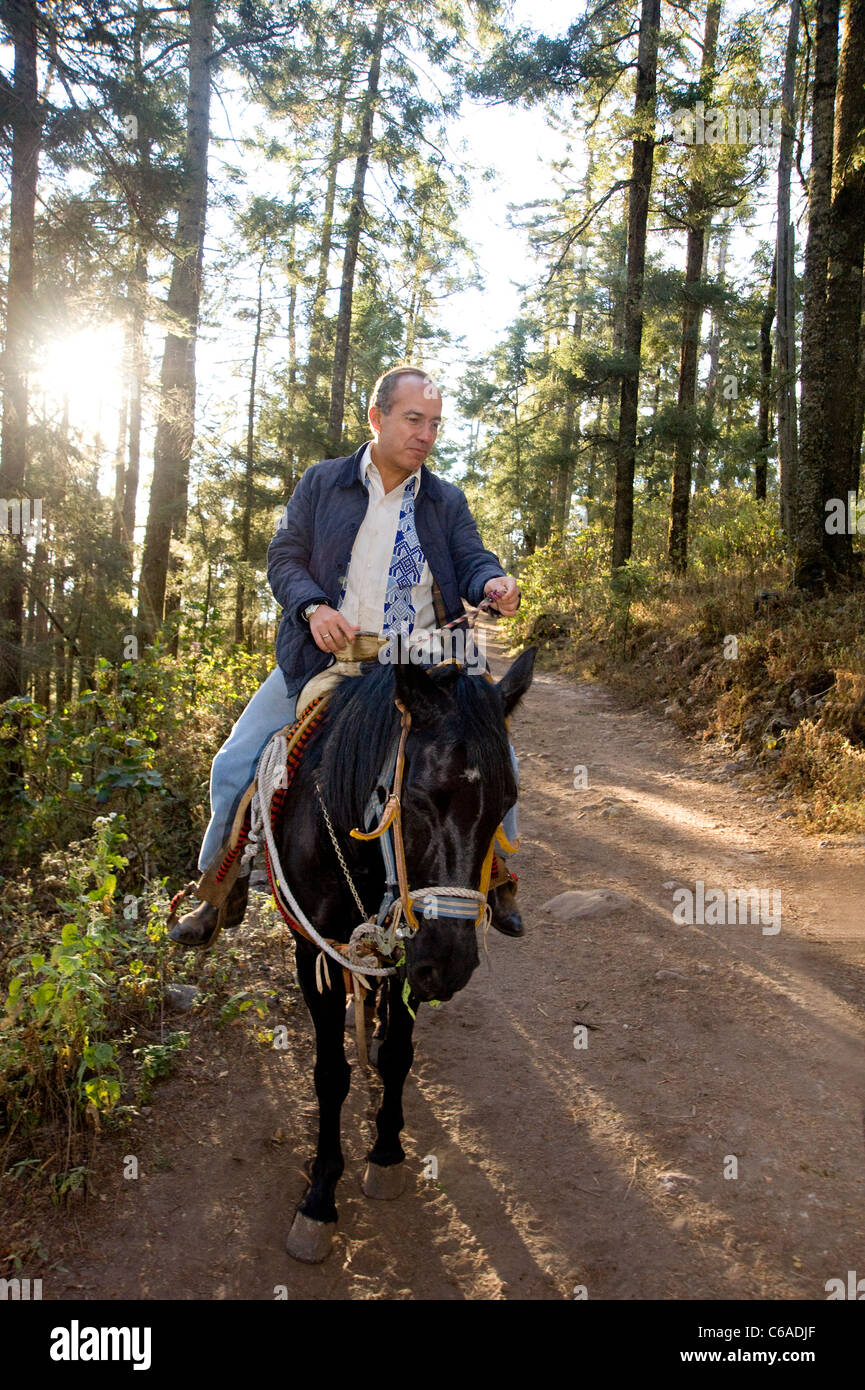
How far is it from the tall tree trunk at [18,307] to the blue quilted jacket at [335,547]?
5.03 meters

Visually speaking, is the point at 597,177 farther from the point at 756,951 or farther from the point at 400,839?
the point at 400,839

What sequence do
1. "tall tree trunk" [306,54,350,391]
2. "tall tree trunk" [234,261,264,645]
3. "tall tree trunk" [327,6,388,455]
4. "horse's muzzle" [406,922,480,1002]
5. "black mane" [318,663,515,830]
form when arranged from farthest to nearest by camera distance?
"tall tree trunk" [234,261,264,645], "tall tree trunk" [306,54,350,391], "tall tree trunk" [327,6,388,455], "black mane" [318,663,515,830], "horse's muzzle" [406,922,480,1002]

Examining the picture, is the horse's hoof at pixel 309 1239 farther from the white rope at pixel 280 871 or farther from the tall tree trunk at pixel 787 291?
the tall tree trunk at pixel 787 291

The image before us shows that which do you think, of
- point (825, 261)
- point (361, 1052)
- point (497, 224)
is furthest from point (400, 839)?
point (497, 224)

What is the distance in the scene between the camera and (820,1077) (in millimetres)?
3986

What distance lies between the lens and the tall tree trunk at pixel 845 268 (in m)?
9.90

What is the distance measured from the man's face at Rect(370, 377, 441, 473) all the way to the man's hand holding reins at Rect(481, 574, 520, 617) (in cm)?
68

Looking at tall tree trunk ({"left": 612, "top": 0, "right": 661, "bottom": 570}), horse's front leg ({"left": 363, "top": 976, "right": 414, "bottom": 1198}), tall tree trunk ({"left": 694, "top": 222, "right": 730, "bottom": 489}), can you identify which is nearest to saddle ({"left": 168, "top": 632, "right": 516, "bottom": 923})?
horse's front leg ({"left": 363, "top": 976, "right": 414, "bottom": 1198})

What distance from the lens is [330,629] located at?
9.59 ft

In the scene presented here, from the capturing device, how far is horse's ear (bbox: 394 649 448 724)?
2.46 m

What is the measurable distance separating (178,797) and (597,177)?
1511 centimetres

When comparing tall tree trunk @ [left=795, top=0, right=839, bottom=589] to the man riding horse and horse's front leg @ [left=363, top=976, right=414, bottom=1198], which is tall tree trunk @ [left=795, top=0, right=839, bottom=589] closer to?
the man riding horse

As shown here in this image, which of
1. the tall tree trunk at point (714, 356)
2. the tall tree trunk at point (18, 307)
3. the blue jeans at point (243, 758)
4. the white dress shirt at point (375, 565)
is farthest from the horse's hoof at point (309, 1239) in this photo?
the tall tree trunk at point (714, 356)

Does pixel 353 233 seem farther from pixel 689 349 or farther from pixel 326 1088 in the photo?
pixel 326 1088
